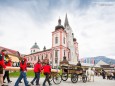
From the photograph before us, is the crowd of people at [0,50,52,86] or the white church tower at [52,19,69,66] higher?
the white church tower at [52,19,69,66]

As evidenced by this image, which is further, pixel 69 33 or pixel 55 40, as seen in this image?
pixel 69 33

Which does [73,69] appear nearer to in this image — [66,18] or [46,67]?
[46,67]

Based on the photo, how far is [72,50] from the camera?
90250 mm

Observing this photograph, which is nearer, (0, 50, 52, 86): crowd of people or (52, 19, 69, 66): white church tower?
(0, 50, 52, 86): crowd of people

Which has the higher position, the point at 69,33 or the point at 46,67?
the point at 69,33

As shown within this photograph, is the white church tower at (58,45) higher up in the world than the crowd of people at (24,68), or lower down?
higher up

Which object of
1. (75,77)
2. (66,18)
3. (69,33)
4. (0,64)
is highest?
(66,18)

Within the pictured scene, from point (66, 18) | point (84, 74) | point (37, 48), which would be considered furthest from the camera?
point (37, 48)

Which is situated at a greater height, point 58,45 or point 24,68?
point 58,45

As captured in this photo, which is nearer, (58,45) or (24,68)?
(24,68)

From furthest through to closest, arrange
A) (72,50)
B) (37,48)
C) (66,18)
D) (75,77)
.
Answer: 1. (37,48)
2. (66,18)
3. (72,50)
4. (75,77)

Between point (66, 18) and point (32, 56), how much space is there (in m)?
26.4

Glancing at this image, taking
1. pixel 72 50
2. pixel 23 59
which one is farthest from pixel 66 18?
pixel 23 59

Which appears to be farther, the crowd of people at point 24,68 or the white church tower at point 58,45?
the white church tower at point 58,45
